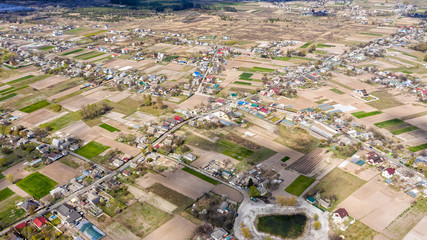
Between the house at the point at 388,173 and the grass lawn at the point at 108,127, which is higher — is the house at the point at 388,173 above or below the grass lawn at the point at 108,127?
above

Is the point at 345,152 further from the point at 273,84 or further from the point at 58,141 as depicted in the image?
the point at 58,141

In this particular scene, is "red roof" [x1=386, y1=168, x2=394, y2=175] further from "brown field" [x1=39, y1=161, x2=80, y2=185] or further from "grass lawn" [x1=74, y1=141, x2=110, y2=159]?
"brown field" [x1=39, y1=161, x2=80, y2=185]

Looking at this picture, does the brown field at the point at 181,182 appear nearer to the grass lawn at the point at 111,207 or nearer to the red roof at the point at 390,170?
the grass lawn at the point at 111,207

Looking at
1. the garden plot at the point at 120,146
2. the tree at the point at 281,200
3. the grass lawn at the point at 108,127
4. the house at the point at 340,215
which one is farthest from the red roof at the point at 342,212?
the grass lawn at the point at 108,127

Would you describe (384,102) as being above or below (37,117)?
above

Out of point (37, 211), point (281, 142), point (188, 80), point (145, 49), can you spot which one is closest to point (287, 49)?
point (188, 80)

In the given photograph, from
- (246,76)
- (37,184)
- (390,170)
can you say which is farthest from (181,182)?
(246,76)

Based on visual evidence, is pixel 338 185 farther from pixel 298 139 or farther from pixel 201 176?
pixel 201 176
